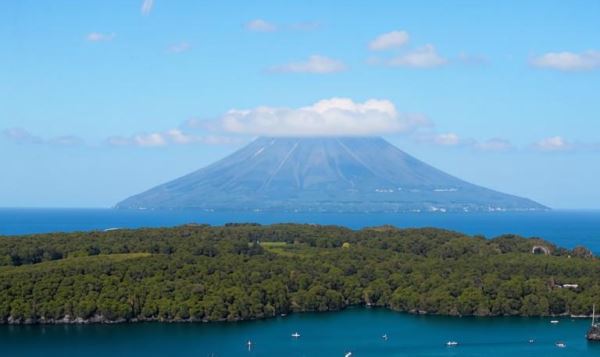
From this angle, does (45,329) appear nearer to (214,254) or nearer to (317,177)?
(214,254)

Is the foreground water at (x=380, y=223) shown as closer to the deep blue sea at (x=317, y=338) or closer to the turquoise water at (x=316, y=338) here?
the deep blue sea at (x=317, y=338)

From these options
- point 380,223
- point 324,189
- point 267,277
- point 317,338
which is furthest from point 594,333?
point 324,189

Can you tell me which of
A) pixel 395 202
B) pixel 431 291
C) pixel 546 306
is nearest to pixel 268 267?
pixel 431 291

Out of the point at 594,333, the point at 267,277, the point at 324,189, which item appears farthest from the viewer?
the point at 324,189

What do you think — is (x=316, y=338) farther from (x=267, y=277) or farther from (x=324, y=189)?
(x=324, y=189)

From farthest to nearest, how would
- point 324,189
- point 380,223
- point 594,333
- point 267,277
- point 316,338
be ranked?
point 324,189 → point 380,223 → point 267,277 → point 316,338 → point 594,333

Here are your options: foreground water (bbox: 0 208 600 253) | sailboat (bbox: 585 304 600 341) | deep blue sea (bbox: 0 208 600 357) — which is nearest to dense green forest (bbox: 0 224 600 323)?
deep blue sea (bbox: 0 208 600 357)
